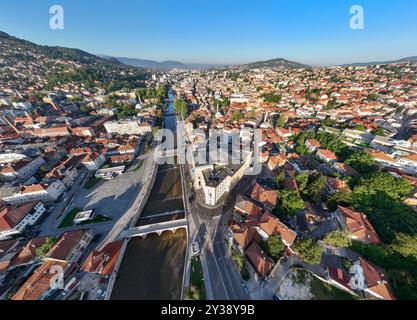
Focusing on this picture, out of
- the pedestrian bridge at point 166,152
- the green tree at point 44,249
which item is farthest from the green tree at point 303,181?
the green tree at point 44,249

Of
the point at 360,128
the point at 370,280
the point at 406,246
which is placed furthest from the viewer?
the point at 360,128

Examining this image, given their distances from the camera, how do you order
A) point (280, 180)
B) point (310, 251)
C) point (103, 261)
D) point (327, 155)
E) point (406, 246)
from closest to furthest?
1. point (406, 246)
2. point (310, 251)
3. point (103, 261)
4. point (280, 180)
5. point (327, 155)

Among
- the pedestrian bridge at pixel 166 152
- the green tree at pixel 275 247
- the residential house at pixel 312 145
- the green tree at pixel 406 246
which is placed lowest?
the green tree at pixel 275 247

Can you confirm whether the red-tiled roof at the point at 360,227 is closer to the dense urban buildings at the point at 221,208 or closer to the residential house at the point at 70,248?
the dense urban buildings at the point at 221,208

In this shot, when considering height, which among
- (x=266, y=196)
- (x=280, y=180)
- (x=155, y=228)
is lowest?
(x=155, y=228)

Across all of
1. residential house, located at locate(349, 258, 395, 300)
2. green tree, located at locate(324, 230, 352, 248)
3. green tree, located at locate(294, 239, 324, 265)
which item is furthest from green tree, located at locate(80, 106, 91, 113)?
residential house, located at locate(349, 258, 395, 300)

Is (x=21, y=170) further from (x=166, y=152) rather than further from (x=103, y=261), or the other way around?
(x=103, y=261)

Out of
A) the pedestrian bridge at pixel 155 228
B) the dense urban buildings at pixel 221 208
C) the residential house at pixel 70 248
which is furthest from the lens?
the pedestrian bridge at pixel 155 228

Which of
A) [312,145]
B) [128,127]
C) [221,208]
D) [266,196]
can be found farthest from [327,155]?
[128,127]
